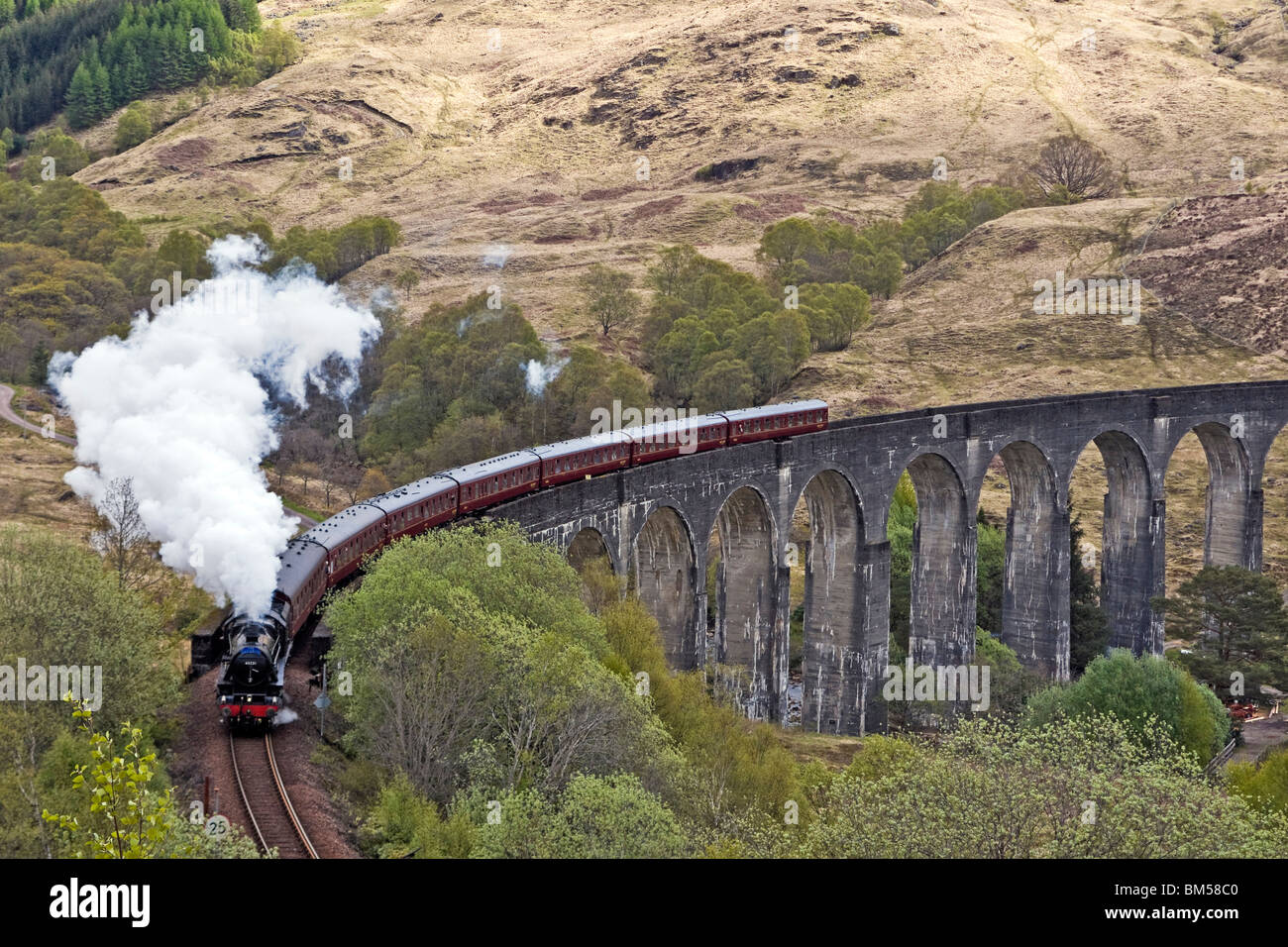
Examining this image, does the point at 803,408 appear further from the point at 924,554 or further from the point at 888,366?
the point at 888,366

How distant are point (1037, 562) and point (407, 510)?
37.5 meters

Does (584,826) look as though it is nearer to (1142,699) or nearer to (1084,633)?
(1142,699)

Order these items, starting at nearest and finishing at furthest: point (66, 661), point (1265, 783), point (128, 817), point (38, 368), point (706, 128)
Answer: point (128, 817)
point (66, 661)
point (1265, 783)
point (38, 368)
point (706, 128)

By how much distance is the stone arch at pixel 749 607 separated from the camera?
5422 cm

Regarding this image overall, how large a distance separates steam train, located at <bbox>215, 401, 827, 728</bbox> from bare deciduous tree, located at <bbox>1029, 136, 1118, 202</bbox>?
101680 mm

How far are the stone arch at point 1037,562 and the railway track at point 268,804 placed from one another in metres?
45.2

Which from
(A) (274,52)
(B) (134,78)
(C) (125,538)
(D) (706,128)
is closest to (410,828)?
(C) (125,538)

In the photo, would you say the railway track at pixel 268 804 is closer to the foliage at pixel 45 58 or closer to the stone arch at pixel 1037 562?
the stone arch at pixel 1037 562

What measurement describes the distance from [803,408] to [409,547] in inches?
937

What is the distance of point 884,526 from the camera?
5816cm

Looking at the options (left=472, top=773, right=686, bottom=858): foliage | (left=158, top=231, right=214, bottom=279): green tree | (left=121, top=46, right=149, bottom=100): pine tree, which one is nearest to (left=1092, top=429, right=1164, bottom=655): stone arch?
(left=472, top=773, right=686, bottom=858): foliage

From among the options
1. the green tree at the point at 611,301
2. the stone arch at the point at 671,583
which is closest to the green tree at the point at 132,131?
the green tree at the point at 611,301

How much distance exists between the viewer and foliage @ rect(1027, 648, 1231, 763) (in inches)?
1806
